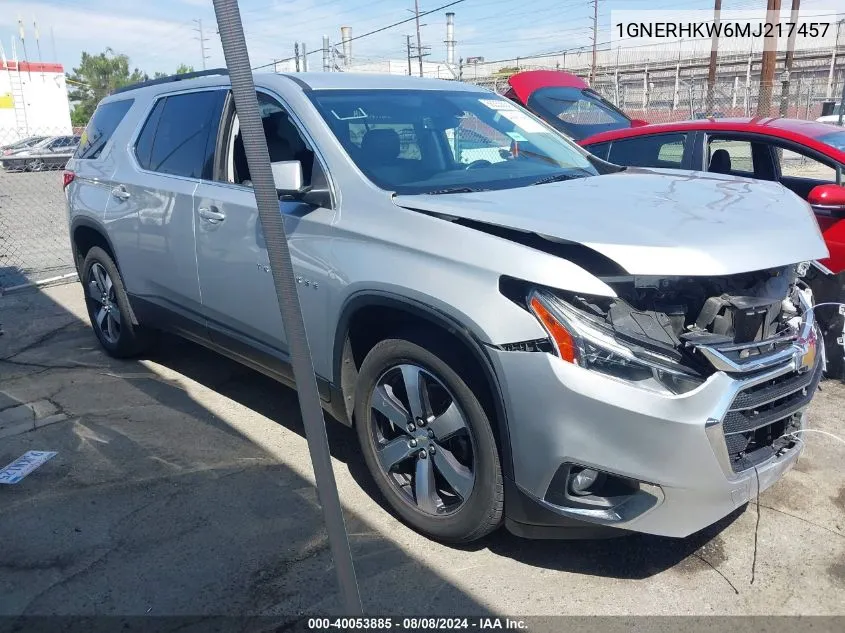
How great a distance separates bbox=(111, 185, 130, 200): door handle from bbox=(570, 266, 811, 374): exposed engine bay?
3.34m

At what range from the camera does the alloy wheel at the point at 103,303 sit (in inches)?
208

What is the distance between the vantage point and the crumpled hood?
8.11 ft

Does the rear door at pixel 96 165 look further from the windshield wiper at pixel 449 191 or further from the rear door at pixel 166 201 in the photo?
the windshield wiper at pixel 449 191

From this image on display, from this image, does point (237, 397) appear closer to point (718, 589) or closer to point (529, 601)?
point (529, 601)

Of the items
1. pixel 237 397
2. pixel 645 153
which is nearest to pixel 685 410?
Result: pixel 237 397

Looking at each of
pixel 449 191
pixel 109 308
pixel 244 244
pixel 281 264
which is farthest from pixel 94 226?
pixel 281 264

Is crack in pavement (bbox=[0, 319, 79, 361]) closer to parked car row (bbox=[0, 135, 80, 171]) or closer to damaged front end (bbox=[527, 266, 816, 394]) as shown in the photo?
damaged front end (bbox=[527, 266, 816, 394])

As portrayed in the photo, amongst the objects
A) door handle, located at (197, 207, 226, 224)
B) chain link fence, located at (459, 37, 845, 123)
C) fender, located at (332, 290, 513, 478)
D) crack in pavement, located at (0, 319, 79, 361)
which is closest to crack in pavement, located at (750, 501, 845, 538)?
fender, located at (332, 290, 513, 478)

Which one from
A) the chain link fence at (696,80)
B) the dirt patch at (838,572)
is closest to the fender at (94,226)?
the dirt patch at (838,572)

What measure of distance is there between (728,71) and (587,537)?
42.3m

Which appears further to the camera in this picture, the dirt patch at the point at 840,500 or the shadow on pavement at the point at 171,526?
the dirt patch at the point at 840,500

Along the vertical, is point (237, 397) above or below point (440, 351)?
Answer: below

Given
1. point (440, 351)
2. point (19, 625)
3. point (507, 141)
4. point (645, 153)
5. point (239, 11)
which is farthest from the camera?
point (645, 153)

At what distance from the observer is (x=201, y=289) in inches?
163
